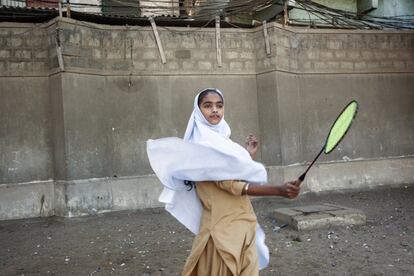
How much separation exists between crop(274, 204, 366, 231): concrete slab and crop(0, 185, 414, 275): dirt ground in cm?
9

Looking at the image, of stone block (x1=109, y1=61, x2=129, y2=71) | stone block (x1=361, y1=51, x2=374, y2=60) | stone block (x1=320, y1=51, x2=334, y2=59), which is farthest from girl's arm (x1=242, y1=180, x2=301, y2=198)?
stone block (x1=361, y1=51, x2=374, y2=60)

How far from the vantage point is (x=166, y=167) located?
2.29 m

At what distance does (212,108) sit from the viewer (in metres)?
2.28

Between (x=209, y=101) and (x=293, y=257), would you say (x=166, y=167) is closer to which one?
(x=209, y=101)

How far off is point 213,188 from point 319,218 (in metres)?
4.01

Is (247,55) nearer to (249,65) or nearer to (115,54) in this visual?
(249,65)

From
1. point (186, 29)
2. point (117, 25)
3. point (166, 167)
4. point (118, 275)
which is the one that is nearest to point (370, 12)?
point (186, 29)

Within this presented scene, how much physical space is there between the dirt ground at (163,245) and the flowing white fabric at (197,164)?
2.17 m

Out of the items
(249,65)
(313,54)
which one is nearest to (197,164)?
(249,65)

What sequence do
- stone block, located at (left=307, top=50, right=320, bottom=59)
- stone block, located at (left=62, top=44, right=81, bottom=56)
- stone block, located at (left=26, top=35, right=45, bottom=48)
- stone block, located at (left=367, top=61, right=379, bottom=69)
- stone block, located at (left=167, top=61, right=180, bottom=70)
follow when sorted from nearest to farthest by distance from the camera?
1. stone block, located at (left=62, top=44, right=81, bottom=56)
2. stone block, located at (left=26, top=35, right=45, bottom=48)
3. stone block, located at (left=167, top=61, right=180, bottom=70)
4. stone block, located at (left=307, top=50, right=320, bottom=59)
5. stone block, located at (left=367, top=61, right=379, bottom=69)

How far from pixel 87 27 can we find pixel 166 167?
19.4 ft

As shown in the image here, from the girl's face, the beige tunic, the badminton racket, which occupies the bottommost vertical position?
the beige tunic

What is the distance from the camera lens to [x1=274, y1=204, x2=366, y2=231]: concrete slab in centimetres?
579

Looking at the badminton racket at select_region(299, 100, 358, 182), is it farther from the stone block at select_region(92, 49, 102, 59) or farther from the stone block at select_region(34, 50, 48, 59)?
the stone block at select_region(34, 50, 48, 59)
